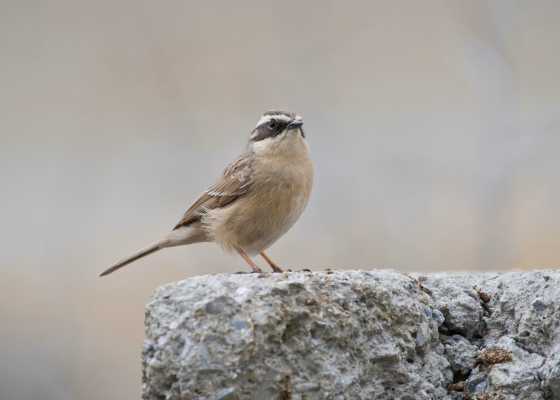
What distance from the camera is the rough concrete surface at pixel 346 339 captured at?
2420 millimetres

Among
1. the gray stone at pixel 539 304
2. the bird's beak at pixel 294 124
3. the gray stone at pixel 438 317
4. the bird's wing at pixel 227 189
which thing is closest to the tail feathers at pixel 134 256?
the bird's wing at pixel 227 189

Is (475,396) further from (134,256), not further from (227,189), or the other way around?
(134,256)

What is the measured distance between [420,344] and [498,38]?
604 centimetres

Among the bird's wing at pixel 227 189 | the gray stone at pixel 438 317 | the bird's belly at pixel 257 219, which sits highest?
the bird's wing at pixel 227 189

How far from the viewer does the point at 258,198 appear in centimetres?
462

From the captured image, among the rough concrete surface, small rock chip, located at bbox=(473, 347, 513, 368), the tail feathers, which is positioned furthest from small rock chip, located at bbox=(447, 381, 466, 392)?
the tail feathers

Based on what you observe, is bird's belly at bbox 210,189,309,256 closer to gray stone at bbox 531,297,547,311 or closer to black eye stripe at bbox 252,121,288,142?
black eye stripe at bbox 252,121,288,142

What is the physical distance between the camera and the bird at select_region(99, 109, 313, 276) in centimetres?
462

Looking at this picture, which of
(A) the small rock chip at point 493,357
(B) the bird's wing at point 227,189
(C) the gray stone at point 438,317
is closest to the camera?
(A) the small rock chip at point 493,357

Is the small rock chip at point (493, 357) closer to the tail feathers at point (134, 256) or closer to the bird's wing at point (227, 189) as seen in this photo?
the bird's wing at point (227, 189)

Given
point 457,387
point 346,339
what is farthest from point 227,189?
point 457,387

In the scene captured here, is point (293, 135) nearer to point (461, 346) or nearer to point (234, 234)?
point (234, 234)

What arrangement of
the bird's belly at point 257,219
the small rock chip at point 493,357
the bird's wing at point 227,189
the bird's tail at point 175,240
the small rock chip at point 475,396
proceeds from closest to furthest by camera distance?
1. the small rock chip at point 475,396
2. the small rock chip at point 493,357
3. the bird's belly at point 257,219
4. the bird's wing at point 227,189
5. the bird's tail at point 175,240

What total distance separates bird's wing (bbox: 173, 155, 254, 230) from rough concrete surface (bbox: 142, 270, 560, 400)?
76.8 inches
